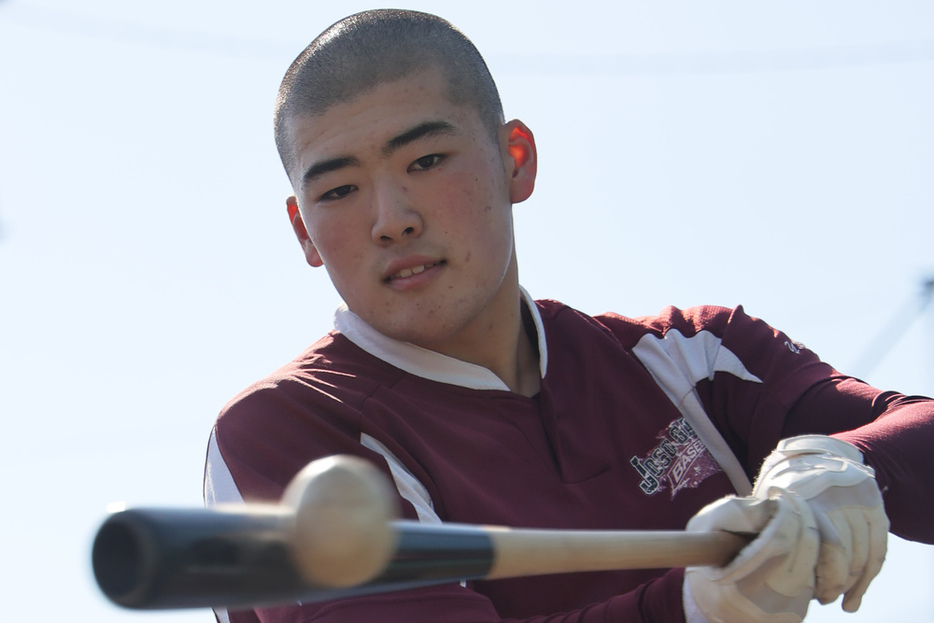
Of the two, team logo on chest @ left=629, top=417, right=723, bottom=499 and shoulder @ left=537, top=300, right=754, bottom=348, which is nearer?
team logo on chest @ left=629, top=417, right=723, bottom=499

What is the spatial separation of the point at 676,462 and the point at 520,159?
2.94 ft

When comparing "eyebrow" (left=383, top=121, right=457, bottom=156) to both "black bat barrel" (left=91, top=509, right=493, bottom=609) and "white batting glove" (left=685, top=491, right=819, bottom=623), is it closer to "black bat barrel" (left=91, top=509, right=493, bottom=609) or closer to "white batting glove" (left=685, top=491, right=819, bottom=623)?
"white batting glove" (left=685, top=491, right=819, bottom=623)

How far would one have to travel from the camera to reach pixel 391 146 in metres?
2.58

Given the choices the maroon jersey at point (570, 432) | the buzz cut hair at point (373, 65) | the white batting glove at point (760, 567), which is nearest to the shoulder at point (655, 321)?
the maroon jersey at point (570, 432)

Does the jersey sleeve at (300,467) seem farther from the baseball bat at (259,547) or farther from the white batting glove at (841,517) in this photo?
the baseball bat at (259,547)

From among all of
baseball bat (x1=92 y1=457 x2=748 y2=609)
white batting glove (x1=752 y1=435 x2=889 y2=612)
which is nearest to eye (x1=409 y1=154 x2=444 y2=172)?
white batting glove (x1=752 y1=435 x2=889 y2=612)

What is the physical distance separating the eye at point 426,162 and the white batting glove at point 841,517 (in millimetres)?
1013

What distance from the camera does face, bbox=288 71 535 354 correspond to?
8.45ft

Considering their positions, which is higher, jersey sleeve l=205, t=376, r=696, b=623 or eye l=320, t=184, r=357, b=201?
eye l=320, t=184, r=357, b=201

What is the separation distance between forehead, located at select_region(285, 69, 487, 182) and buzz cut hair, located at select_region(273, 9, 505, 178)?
2cm

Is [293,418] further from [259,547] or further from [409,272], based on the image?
[259,547]

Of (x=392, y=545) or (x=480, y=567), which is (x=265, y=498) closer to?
(x=480, y=567)

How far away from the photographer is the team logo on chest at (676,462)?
263 centimetres

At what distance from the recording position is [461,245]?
2.62m
